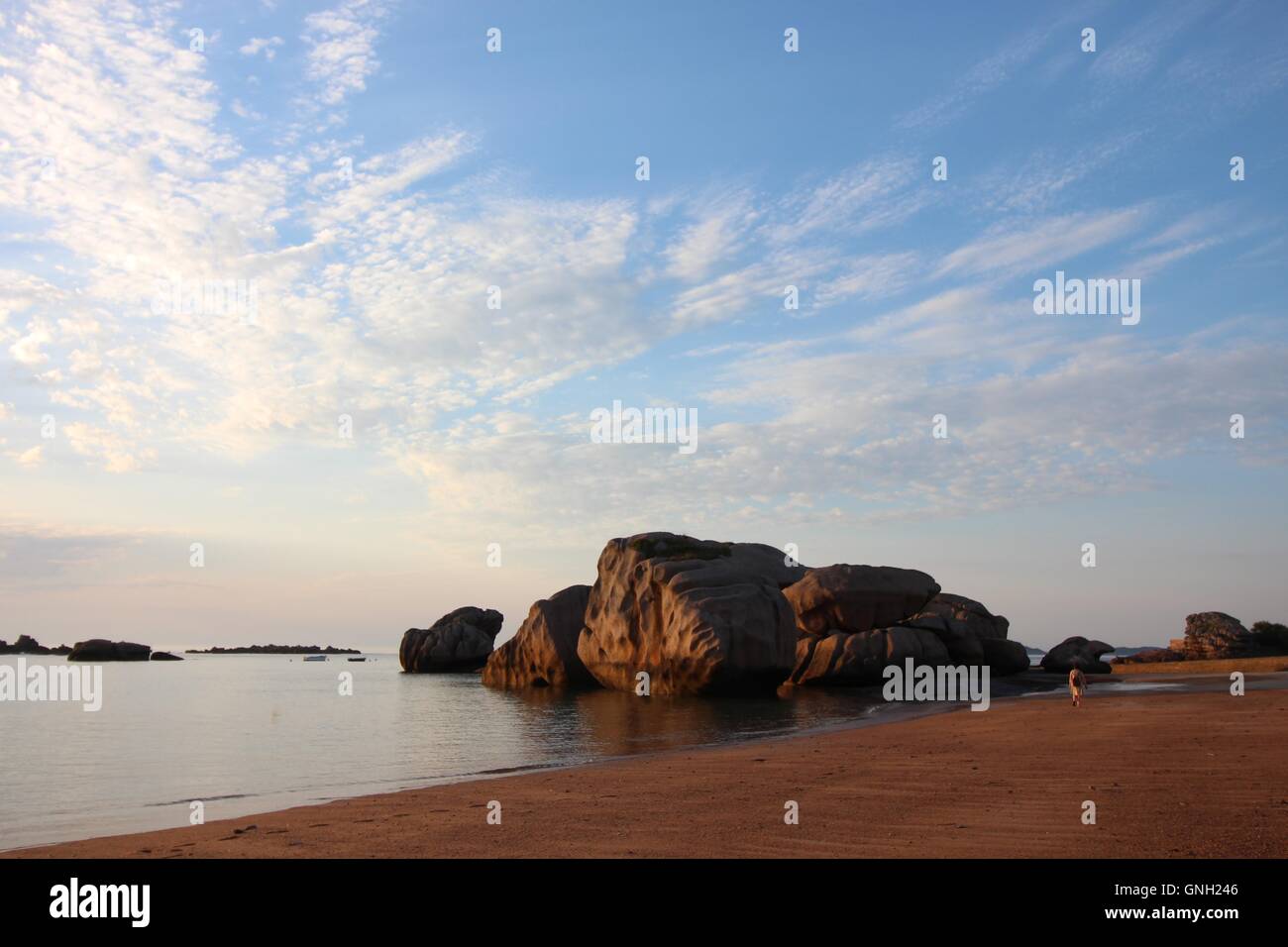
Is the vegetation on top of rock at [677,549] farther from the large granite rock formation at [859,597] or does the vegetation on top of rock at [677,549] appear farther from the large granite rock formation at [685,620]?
the large granite rock formation at [859,597]

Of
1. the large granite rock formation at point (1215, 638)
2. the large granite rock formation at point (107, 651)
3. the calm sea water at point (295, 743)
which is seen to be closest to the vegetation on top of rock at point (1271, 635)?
the large granite rock formation at point (1215, 638)

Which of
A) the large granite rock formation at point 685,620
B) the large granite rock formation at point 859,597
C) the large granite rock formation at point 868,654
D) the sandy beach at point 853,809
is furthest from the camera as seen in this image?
the large granite rock formation at point 859,597

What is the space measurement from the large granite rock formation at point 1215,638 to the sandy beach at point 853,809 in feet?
166

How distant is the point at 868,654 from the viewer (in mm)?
51688

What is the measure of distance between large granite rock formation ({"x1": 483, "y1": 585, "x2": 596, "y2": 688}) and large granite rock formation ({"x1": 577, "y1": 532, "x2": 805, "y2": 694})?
4676 millimetres

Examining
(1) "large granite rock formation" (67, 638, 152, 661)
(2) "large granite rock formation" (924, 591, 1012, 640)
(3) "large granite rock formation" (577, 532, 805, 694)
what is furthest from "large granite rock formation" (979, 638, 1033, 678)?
(1) "large granite rock formation" (67, 638, 152, 661)

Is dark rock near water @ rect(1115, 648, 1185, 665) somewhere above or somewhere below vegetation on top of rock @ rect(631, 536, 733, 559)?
below

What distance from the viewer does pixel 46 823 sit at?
16.1 meters

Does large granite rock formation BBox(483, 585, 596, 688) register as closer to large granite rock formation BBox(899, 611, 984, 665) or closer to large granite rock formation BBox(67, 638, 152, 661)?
large granite rock formation BBox(899, 611, 984, 665)

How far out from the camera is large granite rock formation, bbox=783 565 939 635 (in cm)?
5791

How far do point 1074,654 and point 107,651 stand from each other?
477 feet

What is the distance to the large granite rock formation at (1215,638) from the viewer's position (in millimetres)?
62906

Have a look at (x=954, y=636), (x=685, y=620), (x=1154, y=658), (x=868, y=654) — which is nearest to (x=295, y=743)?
(x=685, y=620)

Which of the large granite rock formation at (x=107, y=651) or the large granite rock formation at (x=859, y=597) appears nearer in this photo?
the large granite rock formation at (x=859, y=597)
